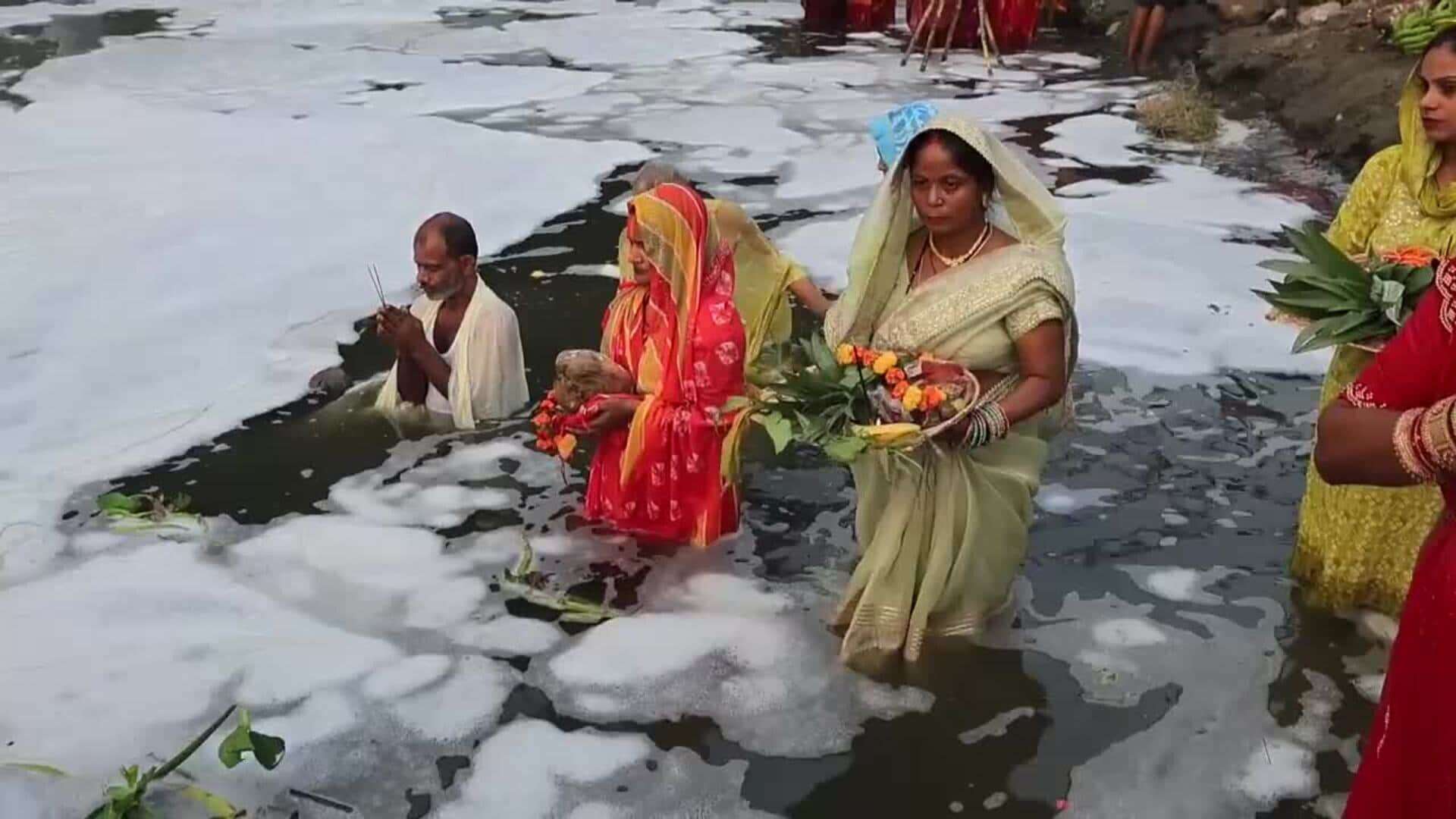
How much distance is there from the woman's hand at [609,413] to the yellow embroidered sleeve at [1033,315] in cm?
126

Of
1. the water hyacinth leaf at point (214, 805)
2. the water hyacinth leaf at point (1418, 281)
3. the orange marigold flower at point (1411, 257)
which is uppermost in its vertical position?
the orange marigold flower at point (1411, 257)

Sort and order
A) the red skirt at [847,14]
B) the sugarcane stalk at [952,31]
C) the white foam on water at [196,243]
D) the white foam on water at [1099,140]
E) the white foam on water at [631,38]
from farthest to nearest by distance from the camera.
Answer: the red skirt at [847,14] → the white foam on water at [631,38] → the sugarcane stalk at [952,31] → the white foam on water at [1099,140] → the white foam on water at [196,243]

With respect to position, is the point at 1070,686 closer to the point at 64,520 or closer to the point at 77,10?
the point at 64,520

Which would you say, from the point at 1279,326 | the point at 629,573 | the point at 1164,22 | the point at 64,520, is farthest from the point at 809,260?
the point at 1164,22

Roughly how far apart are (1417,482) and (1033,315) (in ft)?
4.91

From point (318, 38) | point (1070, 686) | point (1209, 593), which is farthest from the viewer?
point (318, 38)

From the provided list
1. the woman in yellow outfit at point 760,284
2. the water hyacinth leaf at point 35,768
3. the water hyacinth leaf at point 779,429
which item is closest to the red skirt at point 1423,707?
the water hyacinth leaf at point 779,429

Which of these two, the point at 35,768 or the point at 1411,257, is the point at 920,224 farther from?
the point at 35,768

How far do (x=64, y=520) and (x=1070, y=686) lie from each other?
123 inches

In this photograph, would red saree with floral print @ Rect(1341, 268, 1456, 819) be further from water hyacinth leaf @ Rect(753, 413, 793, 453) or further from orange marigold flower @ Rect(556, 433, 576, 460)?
orange marigold flower @ Rect(556, 433, 576, 460)

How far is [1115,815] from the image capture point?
3.05 meters

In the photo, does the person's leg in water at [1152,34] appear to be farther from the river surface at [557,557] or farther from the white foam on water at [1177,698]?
the white foam on water at [1177,698]

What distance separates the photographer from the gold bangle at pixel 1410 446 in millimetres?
1806

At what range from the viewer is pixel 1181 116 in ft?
32.8
